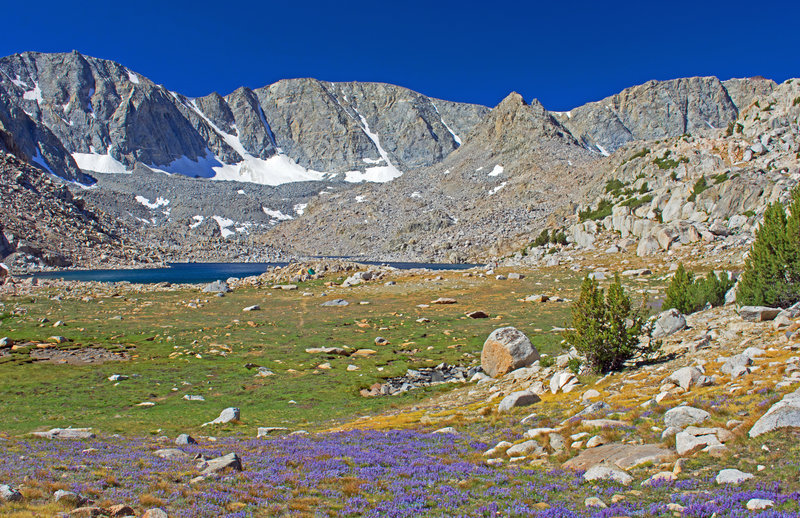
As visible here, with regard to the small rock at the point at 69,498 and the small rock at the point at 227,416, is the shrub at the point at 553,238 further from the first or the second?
the small rock at the point at 69,498

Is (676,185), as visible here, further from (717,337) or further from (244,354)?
(244,354)

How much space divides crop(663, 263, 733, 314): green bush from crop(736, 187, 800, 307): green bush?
4.42m

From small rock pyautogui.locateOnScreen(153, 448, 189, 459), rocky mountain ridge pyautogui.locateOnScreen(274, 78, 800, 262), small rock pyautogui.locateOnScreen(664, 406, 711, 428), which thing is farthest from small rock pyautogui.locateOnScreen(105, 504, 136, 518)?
rocky mountain ridge pyautogui.locateOnScreen(274, 78, 800, 262)

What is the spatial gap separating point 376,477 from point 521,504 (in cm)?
331

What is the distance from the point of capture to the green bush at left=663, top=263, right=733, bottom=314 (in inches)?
1066

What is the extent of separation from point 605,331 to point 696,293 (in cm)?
1345

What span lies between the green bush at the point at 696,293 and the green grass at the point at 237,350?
7434 mm

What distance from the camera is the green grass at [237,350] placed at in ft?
58.5

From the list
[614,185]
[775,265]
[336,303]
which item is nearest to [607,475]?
[775,265]

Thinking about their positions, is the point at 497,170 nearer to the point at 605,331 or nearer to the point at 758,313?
→ the point at 758,313

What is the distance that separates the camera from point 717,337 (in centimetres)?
1836

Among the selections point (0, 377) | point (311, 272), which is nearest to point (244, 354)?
point (0, 377)

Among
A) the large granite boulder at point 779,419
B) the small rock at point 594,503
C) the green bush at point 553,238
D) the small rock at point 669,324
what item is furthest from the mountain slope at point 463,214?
the small rock at point 594,503

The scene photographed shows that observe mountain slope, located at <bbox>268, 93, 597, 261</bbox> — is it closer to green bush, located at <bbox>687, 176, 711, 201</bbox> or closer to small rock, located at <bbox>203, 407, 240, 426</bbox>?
green bush, located at <bbox>687, 176, 711, 201</bbox>
